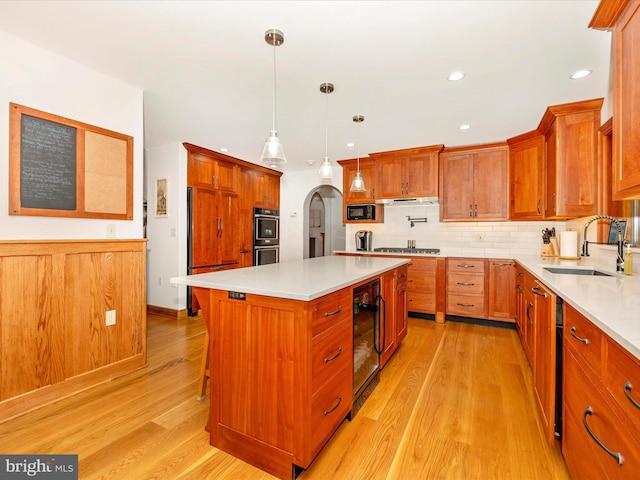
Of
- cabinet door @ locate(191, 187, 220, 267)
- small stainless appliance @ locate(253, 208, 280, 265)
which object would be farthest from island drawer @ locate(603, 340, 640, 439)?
small stainless appliance @ locate(253, 208, 280, 265)

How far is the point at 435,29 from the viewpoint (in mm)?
1771

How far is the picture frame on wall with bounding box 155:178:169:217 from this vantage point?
13.3 ft

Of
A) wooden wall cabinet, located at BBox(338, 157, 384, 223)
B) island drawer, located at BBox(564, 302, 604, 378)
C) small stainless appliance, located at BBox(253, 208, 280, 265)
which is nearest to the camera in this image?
island drawer, located at BBox(564, 302, 604, 378)

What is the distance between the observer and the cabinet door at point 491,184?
12.7ft

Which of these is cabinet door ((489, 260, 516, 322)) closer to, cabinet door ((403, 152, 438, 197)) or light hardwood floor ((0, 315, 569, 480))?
light hardwood floor ((0, 315, 569, 480))

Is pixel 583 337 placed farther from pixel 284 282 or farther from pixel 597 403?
pixel 284 282

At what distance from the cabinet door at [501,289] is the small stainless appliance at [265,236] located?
11.2 feet

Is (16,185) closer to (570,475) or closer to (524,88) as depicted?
(570,475)

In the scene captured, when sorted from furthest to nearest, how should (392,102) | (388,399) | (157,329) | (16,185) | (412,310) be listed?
(412,310) → (157,329) → (392,102) → (388,399) → (16,185)

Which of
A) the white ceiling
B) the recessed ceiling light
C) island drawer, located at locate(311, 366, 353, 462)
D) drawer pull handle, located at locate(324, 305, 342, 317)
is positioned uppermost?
the white ceiling

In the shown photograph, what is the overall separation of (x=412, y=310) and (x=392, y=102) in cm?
261

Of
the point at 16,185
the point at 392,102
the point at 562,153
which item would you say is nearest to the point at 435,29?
the point at 392,102

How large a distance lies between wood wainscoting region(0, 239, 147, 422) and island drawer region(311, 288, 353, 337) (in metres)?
1.83

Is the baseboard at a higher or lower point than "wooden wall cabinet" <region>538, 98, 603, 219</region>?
lower
